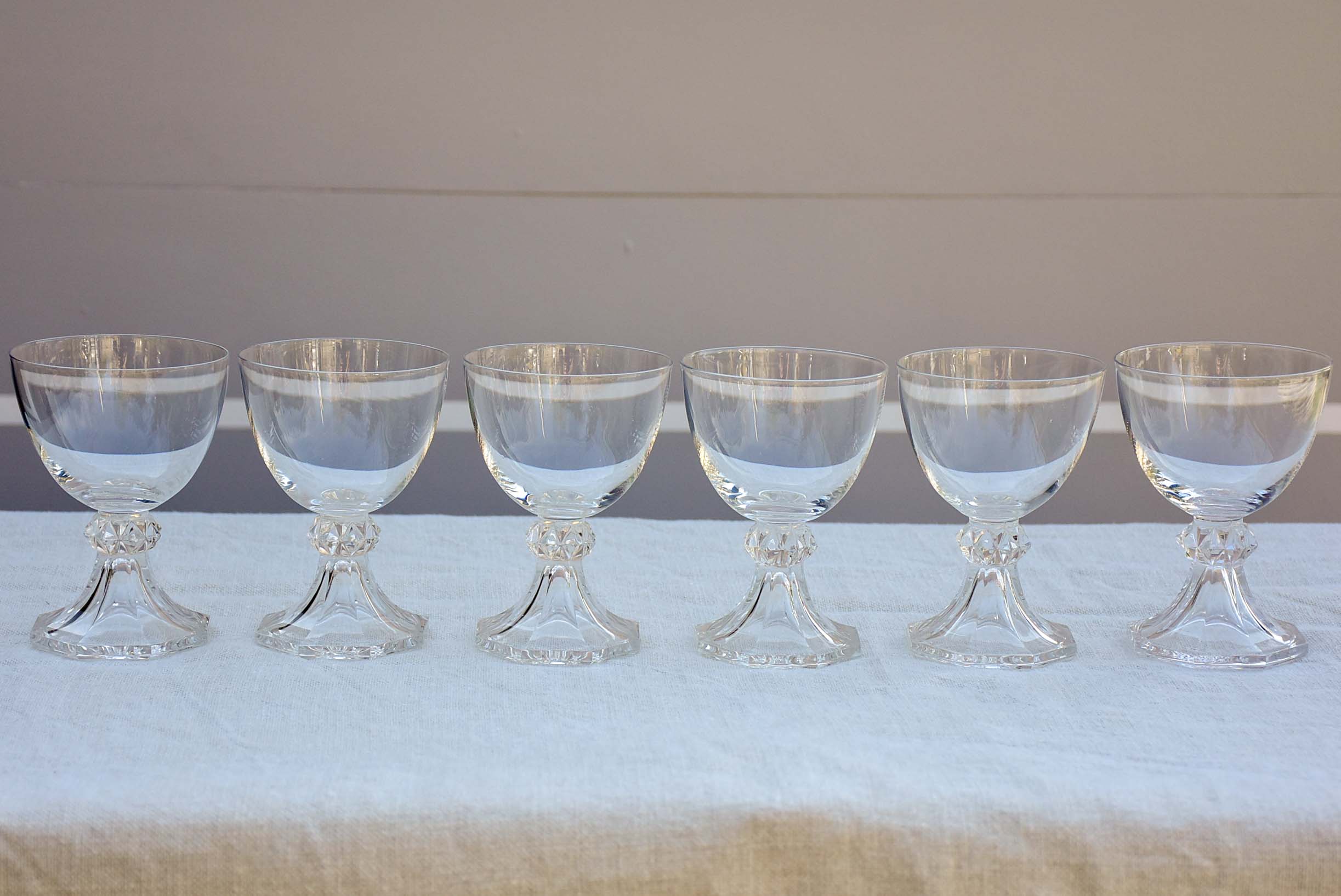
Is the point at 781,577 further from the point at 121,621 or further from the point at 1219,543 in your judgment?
the point at 121,621

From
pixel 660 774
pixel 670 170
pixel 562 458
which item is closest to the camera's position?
pixel 660 774

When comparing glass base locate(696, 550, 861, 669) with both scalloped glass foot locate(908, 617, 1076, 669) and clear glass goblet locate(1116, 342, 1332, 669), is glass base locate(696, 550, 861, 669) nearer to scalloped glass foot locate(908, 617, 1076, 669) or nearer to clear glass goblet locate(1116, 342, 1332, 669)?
scalloped glass foot locate(908, 617, 1076, 669)

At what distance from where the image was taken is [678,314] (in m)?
1.75

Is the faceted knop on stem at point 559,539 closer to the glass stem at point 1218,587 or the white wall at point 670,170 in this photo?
the glass stem at point 1218,587

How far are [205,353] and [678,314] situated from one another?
1025 mm

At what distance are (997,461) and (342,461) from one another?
38 centimetres

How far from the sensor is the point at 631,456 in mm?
726

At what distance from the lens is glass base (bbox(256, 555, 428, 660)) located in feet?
2.38

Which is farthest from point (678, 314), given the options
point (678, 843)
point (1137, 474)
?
point (678, 843)

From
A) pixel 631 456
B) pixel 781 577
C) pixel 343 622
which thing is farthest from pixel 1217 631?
pixel 343 622

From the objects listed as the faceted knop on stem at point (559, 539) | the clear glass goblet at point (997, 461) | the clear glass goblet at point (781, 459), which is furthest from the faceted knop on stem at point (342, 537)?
the clear glass goblet at point (997, 461)

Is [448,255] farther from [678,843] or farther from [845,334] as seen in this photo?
[678,843]

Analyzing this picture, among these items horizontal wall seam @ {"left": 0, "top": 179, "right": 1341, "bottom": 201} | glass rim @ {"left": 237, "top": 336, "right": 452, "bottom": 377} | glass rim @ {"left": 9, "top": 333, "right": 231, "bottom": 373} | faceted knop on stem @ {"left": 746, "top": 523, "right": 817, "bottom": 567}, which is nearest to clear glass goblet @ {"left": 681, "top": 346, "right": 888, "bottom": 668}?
faceted knop on stem @ {"left": 746, "top": 523, "right": 817, "bottom": 567}

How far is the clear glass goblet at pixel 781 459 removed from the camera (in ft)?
2.33
